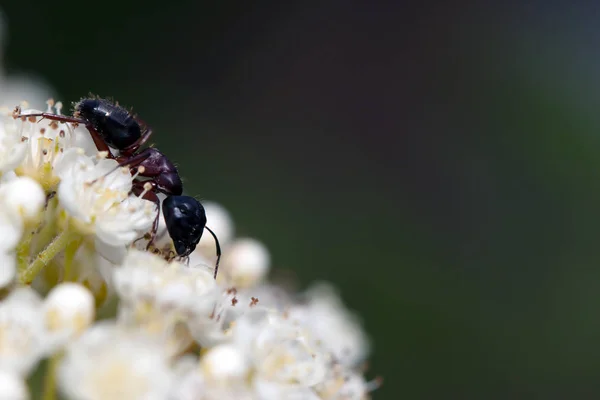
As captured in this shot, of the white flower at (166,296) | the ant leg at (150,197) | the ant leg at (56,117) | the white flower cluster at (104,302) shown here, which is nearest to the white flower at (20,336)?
the white flower cluster at (104,302)

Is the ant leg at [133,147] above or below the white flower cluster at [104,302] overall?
above

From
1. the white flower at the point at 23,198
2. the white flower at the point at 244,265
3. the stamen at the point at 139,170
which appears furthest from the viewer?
the white flower at the point at 244,265

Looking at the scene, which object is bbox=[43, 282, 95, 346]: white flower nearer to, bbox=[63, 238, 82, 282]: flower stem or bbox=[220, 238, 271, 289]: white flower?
bbox=[63, 238, 82, 282]: flower stem

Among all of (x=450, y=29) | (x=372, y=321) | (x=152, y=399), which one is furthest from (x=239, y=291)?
(x=450, y=29)

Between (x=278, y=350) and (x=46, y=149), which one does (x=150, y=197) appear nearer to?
(x=46, y=149)

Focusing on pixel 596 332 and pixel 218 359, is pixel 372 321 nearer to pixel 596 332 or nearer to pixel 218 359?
pixel 596 332

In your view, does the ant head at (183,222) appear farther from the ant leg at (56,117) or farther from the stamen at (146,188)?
the ant leg at (56,117)

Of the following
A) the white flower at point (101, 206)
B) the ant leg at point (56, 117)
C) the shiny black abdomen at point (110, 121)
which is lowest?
the white flower at point (101, 206)

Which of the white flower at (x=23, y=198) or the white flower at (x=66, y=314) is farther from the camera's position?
the white flower at (x=23, y=198)

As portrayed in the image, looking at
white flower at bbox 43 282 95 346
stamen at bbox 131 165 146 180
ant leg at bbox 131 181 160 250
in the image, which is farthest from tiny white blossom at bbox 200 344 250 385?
stamen at bbox 131 165 146 180
